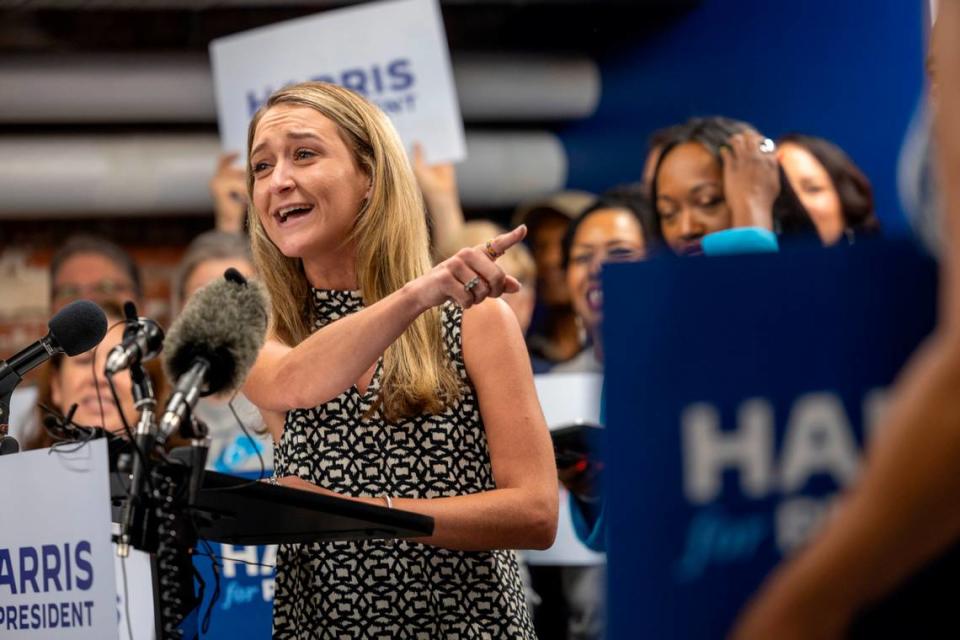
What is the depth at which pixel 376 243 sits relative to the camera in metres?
2.04

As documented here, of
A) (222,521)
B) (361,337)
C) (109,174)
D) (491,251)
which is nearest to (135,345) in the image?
(222,521)

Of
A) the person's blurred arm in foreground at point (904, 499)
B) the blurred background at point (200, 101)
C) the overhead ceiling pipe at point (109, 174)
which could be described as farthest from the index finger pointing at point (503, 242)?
the overhead ceiling pipe at point (109, 174)

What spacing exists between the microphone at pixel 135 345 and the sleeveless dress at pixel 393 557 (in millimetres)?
407

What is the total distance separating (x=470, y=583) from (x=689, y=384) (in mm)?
971

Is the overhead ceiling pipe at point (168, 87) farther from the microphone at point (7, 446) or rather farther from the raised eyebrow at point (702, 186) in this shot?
the microphone at point (7, 446)

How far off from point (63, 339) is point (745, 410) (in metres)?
1.18

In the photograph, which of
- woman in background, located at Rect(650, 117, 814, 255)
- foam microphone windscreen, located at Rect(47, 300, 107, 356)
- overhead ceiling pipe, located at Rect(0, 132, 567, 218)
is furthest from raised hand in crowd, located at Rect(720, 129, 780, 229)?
overhead ceiling pipe, located at Rect(0, 132, 567, 218)

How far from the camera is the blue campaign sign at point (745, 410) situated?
0.98 m

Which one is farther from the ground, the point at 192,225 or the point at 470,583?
the point at 192,225

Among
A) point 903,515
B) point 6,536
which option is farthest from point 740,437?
point 6,536

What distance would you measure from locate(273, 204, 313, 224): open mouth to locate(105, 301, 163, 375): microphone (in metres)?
0.42

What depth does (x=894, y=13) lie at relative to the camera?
4484mm

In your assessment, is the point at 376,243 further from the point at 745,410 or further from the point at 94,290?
the point at 94,290

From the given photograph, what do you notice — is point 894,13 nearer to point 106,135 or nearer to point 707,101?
point 707,101
